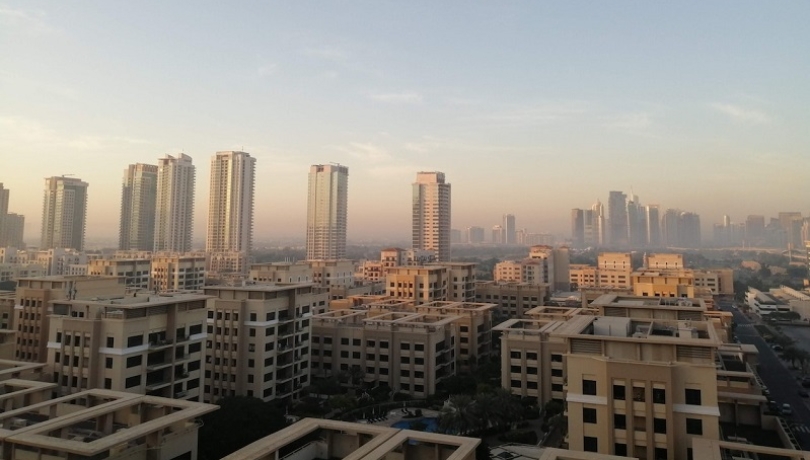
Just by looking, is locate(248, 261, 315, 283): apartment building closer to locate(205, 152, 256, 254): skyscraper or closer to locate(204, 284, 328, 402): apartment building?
locate(204, 284, 328, 402): apartment building

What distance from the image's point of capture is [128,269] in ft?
165

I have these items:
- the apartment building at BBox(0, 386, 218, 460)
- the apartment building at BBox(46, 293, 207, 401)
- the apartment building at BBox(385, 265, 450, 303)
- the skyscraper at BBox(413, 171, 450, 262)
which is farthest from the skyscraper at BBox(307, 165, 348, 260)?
the apartment building at BBox(0, 386, 218, 460)

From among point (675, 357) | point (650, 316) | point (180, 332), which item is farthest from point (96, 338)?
point (650, 316)

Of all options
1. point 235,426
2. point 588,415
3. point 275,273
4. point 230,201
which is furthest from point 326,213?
point 588,415

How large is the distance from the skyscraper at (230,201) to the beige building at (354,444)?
8260 centimetres

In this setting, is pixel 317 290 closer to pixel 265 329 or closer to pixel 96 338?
pixel 265 329

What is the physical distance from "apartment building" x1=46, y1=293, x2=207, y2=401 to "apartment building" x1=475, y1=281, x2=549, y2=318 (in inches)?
1286

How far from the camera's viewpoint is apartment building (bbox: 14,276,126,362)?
26.2 m

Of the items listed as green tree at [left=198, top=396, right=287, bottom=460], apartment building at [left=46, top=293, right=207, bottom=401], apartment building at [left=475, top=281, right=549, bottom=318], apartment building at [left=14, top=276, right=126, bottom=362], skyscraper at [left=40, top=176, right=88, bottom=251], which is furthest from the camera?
skyscraper at [left=40, top=176, right=88, bottom=251]

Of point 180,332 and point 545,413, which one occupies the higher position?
point 180,332

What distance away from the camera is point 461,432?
2098cm

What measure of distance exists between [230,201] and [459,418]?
3022 inches

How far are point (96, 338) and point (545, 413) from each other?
Answer: 64.2 ft

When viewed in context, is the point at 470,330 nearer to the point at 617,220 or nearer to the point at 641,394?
the point at 641,394
